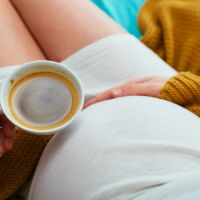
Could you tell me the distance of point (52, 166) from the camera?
2.18ft

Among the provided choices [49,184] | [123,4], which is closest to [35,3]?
[123,4]

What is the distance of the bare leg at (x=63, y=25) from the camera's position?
3.03 ft

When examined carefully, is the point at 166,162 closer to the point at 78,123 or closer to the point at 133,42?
the point at 78,123

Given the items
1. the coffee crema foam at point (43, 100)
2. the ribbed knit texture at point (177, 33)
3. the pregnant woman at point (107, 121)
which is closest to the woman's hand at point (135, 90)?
the pregnant woman at point (107, 121)

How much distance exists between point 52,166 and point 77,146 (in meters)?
0.06

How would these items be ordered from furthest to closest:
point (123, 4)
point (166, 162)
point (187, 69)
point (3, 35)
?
point (123, 4), point (187, 69), point (3, 35), point (166, 162)

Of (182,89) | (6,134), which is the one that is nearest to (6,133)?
(6,134)

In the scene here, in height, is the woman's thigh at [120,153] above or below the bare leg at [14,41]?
below

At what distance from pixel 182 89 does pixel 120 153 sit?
0.72 feet

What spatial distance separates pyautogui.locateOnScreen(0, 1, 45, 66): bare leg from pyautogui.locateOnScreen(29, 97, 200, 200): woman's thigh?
27cm

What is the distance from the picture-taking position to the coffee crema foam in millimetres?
639

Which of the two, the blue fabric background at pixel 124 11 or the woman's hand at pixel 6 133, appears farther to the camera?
the blue fabric background at pixel 124 11

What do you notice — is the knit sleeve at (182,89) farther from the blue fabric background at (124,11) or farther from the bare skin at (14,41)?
the blue fabric background at (124,11)

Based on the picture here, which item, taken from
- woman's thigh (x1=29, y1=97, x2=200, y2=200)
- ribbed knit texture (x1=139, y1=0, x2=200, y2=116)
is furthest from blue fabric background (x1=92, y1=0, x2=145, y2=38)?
woman's thigh (x1=29, y1=97, x2=200, y2=200)
